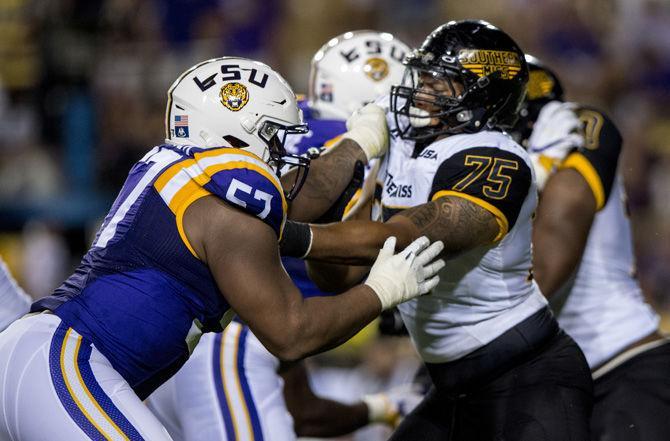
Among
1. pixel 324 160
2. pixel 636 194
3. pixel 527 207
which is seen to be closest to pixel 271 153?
pixel 324 160

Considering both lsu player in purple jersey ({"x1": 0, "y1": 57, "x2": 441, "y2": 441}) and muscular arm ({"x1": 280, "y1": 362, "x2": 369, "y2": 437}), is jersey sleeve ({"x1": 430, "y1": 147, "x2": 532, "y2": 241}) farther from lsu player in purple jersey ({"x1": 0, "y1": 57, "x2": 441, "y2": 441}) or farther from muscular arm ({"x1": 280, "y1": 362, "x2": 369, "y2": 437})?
muscular arm ({"x1": 280, "y1": 362, "x2": 369, "y2": 437})

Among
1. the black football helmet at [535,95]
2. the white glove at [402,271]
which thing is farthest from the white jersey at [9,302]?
the black football helmet at [535,95]

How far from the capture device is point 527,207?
11.9ft

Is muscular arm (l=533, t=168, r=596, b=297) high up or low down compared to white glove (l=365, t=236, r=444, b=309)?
down

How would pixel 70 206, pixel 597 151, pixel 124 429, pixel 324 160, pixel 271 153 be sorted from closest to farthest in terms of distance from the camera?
pixel 124 429 → pixel 271 153 → pixel 324 160 → pixel 597 151 → pixel 70 206

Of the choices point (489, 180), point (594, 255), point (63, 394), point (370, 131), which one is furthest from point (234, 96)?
point (594, 255)

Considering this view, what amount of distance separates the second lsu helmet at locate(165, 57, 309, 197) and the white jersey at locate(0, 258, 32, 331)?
1.13m

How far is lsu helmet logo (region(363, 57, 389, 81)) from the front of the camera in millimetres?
4984

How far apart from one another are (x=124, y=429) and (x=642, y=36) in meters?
6.88

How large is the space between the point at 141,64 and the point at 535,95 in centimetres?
658

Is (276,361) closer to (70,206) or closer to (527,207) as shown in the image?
(527,207)

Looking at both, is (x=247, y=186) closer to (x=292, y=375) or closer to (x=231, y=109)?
(x=231, y=109)

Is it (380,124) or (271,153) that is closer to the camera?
(271,153)

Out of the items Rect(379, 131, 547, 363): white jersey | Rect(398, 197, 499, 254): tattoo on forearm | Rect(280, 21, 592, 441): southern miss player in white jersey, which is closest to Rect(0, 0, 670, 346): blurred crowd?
Rect(280, 21, 592, 441): southern miss player in white jersey
